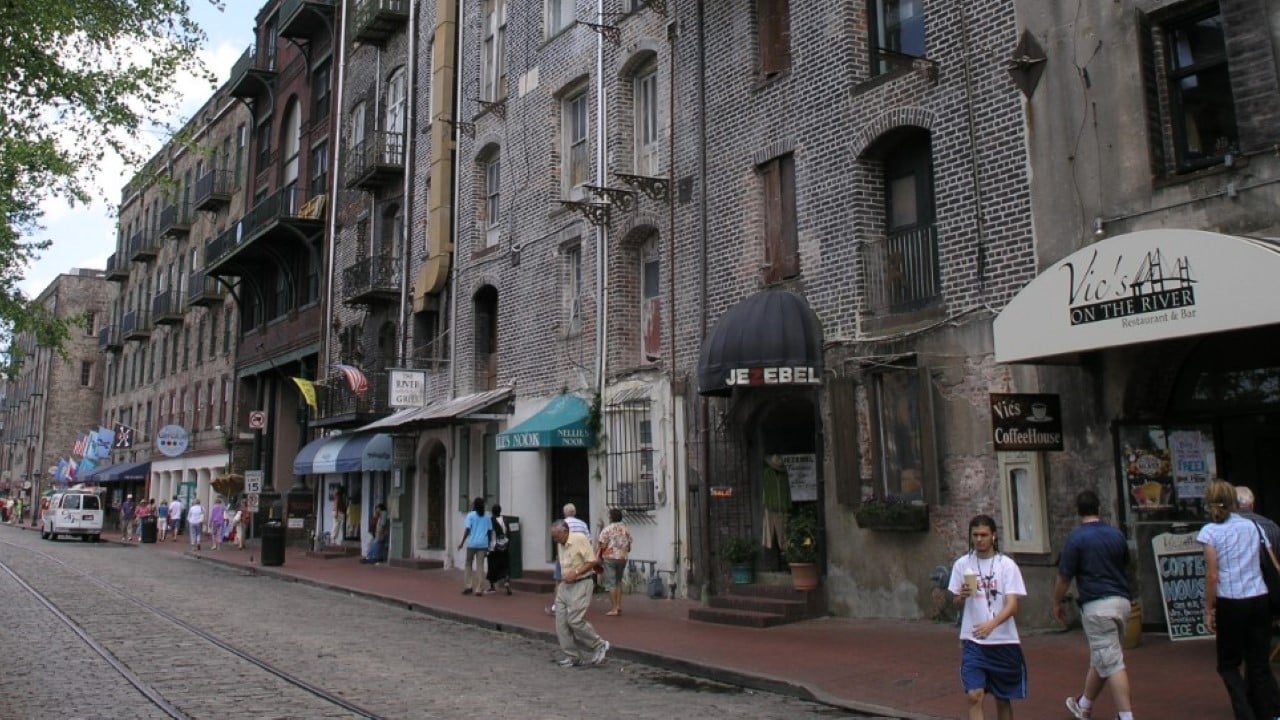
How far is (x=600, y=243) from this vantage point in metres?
19.1

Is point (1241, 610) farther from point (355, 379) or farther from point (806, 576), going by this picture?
Result: point (355, 379)

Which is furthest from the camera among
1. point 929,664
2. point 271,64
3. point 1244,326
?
point 271,64

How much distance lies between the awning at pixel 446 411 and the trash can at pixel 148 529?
19240mm

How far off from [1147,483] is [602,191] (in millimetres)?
10505

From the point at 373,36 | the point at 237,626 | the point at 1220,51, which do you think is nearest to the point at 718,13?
the point at 1220,51

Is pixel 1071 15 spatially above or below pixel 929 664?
above

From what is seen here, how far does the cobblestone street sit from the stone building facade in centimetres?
5597

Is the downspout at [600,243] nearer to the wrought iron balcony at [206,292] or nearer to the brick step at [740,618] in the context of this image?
the brick step at [740,618]

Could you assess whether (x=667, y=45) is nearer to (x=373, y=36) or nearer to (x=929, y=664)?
(x=929, y=664)

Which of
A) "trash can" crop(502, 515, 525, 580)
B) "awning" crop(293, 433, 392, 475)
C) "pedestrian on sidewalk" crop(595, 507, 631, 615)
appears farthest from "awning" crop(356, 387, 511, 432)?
"pedestrian on sidewalk" crop(595, 507, 631, 615)

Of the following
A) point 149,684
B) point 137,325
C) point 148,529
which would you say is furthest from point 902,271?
point 137,325

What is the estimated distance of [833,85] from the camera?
14.5m

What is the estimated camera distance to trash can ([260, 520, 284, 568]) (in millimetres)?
25719

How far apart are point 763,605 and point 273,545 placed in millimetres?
16012
